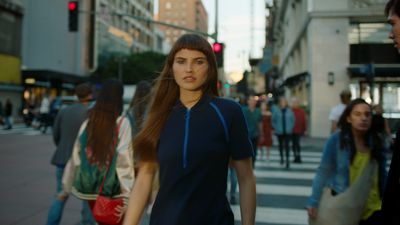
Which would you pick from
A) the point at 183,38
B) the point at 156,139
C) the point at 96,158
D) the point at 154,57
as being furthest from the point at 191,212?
the point at 154,57

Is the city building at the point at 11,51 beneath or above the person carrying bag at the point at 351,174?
above

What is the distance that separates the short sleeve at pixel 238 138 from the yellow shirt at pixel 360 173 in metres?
1.46

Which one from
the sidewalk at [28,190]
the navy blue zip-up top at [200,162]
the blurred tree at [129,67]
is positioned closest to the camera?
the navy blue zip-up top at [200,162]

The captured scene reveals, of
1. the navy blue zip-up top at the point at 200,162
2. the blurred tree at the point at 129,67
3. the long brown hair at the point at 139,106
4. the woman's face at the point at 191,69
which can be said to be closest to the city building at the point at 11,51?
the blurred tree at the point at 129,67

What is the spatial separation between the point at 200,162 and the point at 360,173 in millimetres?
1827

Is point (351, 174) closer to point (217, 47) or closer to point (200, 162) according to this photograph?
point (200, 162)

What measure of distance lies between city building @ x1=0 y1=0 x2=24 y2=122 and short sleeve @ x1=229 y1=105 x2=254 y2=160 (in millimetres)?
32793

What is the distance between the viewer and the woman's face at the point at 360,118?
11.7 ft

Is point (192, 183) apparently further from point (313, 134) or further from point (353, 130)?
point (313, 134)

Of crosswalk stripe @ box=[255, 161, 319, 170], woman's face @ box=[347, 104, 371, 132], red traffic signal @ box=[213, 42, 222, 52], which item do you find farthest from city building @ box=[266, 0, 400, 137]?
woman's face @ box=[347, 104, 371, 132]

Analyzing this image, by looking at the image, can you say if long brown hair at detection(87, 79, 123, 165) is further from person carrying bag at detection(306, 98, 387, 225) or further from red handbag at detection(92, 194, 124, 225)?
person carrying bag at detection(306, 98, 387, 225)

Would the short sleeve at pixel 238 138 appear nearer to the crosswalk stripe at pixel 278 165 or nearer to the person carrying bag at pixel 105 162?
the person carrying bag at pixel 105 162

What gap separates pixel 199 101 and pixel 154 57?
54.9m

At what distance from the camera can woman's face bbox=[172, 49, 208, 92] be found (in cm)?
215
